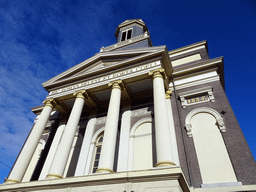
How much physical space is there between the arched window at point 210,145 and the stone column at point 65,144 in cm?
783

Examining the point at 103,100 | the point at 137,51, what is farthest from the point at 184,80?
the point at 103,100

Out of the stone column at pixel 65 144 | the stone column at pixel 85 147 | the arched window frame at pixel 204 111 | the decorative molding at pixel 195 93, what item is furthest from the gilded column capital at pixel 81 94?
the arched window frame at pixel 204 111

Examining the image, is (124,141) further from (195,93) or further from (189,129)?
(195,93)

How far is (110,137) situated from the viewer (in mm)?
10258

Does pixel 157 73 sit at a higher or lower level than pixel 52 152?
higher

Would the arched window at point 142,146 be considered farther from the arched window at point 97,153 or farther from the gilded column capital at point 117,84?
the gilded column capital at point 117,84

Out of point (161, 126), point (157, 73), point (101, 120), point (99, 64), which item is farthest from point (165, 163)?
point (99, 64)

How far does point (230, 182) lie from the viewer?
29.3 feet

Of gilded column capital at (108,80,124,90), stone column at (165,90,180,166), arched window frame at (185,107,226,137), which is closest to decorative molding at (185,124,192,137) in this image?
arched window frame at (185,107,226,137)

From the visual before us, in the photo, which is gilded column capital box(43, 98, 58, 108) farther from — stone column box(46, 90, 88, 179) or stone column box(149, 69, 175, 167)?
stone column box(149, 69, 175, 167)

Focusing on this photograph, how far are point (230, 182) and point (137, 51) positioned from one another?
35.3 ft

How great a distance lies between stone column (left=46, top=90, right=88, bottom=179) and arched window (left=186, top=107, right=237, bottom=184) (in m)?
7.83

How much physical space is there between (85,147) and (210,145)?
921 cm

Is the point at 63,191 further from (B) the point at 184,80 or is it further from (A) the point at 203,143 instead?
(B) the point at 184,80
